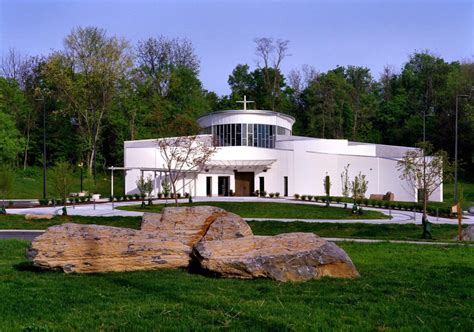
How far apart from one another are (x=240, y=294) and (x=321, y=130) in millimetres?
67556

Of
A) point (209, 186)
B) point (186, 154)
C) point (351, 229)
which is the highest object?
point (186, 154)

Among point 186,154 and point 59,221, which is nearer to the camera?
point 59,221

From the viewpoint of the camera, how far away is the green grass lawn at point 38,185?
48.4 meters

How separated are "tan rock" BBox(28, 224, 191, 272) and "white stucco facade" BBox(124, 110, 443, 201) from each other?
36.6 meters

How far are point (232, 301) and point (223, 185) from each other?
47.4 metres

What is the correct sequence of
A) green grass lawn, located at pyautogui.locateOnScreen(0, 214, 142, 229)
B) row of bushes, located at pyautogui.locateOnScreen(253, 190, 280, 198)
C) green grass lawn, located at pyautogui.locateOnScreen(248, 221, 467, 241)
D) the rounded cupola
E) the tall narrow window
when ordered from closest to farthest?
green grass lawn, located at pyautogui.locateOnScreen(248, 221, 467, 241) < green grass lawn, located at pyautogui.locateOnScreen(0, 214, 142, 229) < row of bushes, located at pyautogui.locateOnScreen(253, 190, 280, 198) < the tall narrow window < the rounded cupola

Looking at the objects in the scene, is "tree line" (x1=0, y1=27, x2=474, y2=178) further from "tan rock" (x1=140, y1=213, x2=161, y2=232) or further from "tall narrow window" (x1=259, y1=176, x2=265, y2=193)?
"tan rock" (x1=140, y1=213, x2=161, y2=232)

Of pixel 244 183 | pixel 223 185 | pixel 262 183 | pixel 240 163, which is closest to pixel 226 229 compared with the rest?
pixel 240 163

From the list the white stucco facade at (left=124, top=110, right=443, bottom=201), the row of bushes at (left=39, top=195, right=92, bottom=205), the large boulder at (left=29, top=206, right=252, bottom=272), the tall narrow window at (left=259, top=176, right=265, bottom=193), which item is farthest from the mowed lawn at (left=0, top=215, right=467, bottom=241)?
the tall narrow window at (left=259, top=176, right=265, bottom=193)

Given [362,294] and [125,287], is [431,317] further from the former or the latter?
[125,287]

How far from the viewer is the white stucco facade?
152ft

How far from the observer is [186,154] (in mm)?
48000

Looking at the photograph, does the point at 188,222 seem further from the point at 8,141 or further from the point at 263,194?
the point at 8,141

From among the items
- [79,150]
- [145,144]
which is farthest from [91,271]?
[79,150]
